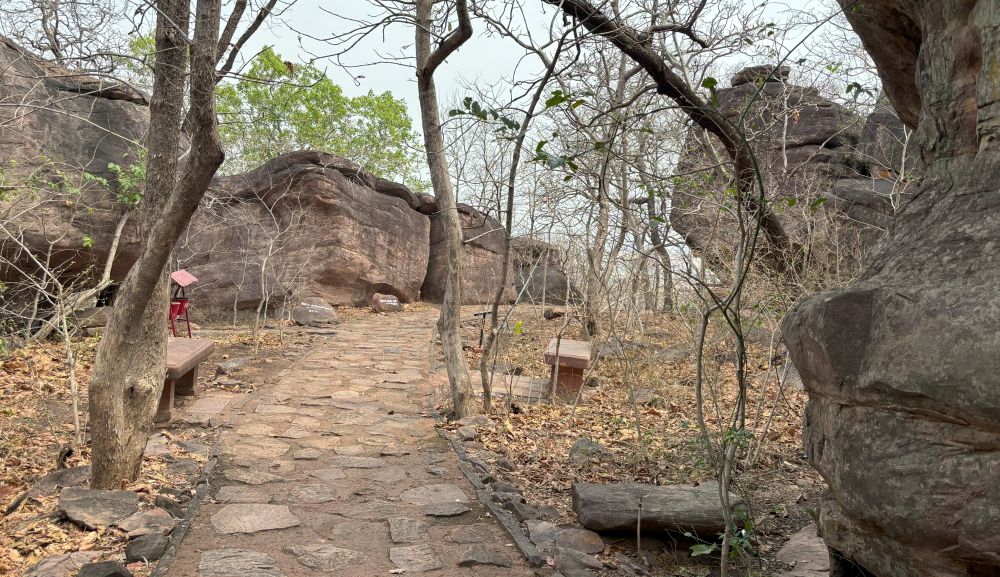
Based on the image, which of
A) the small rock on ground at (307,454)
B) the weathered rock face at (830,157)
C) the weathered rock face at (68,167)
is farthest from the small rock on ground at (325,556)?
the weathered rock face at (68,167)

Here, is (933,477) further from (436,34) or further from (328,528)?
(436,34)

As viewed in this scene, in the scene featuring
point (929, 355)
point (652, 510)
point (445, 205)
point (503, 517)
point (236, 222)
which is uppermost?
point (236, 222)

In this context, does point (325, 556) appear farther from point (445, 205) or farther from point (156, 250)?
point (445, 205)

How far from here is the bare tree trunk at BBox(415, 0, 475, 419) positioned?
20.7ft

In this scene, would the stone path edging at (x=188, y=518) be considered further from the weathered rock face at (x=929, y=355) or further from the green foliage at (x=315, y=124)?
the green foliage at (x=315, y=124)

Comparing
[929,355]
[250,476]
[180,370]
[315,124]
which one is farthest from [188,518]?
[315,124]

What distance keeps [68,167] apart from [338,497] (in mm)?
8170

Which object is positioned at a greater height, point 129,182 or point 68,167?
point 68,167

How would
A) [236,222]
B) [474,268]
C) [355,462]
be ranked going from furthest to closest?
[474,268]
[236,222]
[355,462]

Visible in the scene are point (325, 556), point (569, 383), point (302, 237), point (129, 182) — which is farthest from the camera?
point (302, 237)

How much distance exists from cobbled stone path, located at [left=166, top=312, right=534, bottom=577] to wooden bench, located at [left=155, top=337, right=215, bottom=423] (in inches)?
23.5

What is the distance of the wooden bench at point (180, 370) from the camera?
5.91m

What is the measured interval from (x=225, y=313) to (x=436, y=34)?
10054mm

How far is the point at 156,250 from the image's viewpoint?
4.07 m
